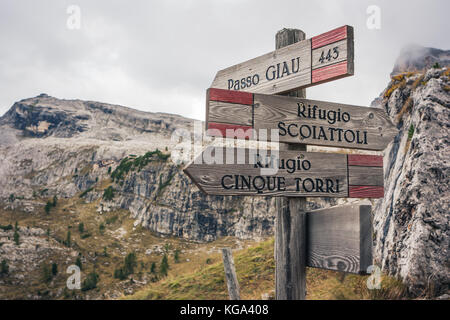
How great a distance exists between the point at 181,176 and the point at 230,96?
210ft

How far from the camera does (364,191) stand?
3184mm

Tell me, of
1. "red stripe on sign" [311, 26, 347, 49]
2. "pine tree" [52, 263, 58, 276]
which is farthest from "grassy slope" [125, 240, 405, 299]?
"pine tree" [52, 263, 58, 276]

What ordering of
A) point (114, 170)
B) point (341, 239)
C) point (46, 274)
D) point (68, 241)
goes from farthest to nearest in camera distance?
point (114, 170) < point (68, 241) < point (46, 274) < point (341, 239)

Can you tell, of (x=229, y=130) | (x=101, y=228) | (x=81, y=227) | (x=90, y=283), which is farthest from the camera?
(x=101, y=228)

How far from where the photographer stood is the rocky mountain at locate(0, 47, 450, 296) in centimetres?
570

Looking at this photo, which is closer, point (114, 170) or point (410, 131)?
point (410, 131)

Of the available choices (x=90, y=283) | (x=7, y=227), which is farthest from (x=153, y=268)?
(x=7, y=227)

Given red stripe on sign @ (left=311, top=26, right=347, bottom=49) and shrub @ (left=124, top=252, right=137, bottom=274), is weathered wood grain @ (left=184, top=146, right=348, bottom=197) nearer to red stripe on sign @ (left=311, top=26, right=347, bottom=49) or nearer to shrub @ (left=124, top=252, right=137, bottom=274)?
red stripe on sign @ (left=311, top=26, right=347, bottom=49)

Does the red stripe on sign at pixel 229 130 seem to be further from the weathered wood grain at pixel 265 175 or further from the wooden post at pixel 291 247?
the wooden post at pixel 291 247

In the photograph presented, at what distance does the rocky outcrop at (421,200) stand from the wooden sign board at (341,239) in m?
3.24

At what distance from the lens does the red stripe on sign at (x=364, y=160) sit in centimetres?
319

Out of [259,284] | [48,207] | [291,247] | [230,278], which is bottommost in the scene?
[48,207]

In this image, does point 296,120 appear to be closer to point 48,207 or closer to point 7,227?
point 7,227
